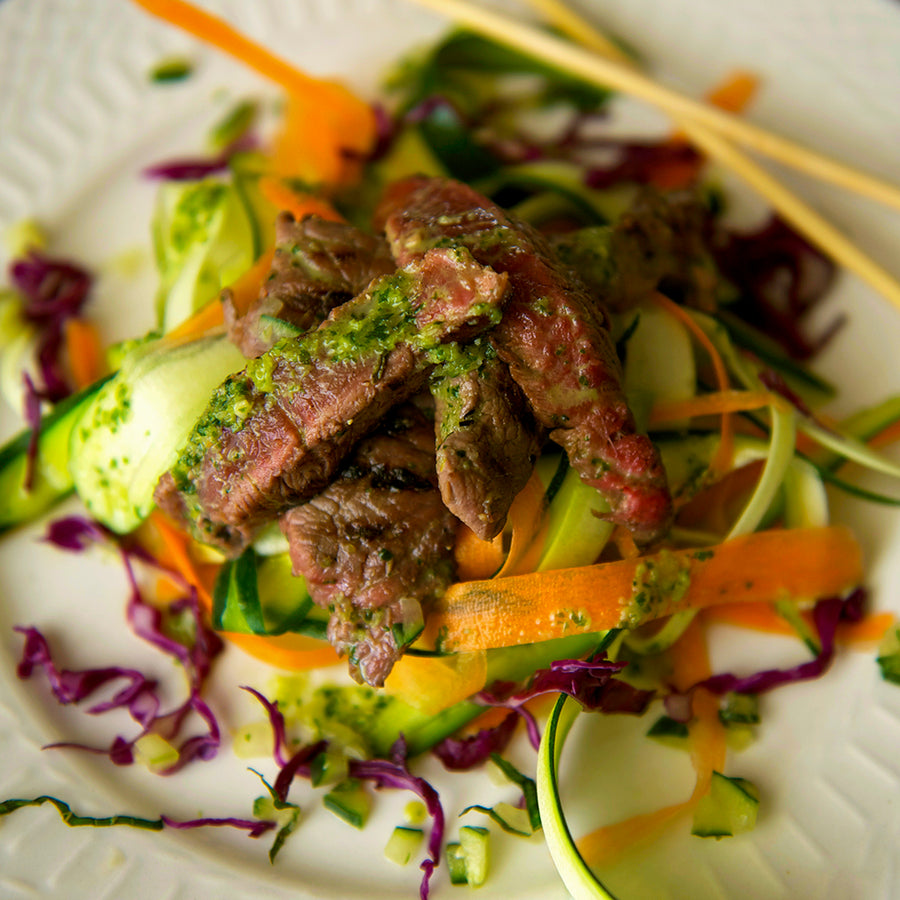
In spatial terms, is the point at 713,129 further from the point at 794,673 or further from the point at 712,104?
the point at 794,673

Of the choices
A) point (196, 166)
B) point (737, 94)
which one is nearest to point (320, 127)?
point (196, 166)

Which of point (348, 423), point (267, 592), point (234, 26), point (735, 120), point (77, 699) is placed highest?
point (735, 120)

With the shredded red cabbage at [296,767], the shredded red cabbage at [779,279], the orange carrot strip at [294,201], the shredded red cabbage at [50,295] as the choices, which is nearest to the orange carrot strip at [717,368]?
the shredded red cabbage at [779,279]

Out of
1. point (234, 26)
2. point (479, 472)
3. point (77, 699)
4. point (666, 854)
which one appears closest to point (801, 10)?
point (234, 26)

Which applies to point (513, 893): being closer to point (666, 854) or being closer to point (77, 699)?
point (666, 854)

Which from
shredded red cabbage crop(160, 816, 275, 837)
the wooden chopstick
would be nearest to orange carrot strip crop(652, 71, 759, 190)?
the wooden chopstick
